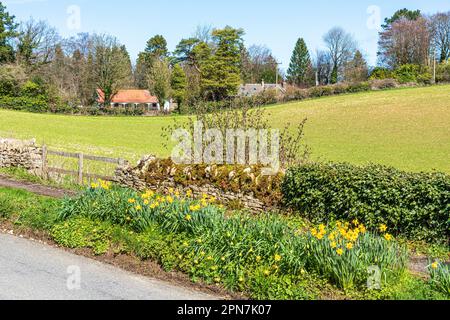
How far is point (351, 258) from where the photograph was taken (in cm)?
602

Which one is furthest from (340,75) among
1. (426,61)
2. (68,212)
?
(68,212)

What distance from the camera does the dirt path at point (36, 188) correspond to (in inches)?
510

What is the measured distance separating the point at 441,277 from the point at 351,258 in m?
1.09

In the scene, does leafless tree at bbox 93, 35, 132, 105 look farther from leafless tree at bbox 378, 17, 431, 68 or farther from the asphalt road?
the asphalt road

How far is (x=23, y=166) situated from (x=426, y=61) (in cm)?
7557

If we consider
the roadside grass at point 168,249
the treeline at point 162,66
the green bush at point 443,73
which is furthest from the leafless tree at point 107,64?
the roadside grass at point 168,249

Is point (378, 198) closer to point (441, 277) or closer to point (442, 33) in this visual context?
point (441, 277)

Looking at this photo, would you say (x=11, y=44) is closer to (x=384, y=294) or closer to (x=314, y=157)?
(x=314, y=157)

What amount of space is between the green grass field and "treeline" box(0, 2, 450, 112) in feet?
32.7

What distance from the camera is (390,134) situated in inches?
1316

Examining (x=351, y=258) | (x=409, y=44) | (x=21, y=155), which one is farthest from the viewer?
(x=409, y=44)

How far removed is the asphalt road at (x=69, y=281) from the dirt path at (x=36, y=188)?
4891 millimetres

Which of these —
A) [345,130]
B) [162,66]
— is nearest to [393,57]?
[162,66]

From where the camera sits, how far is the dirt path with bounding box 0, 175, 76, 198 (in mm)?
12953
